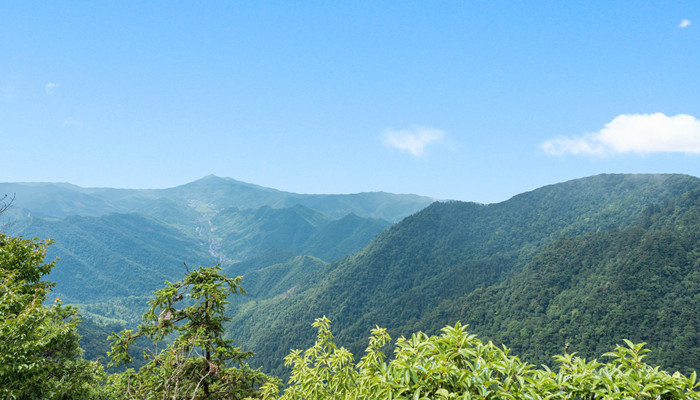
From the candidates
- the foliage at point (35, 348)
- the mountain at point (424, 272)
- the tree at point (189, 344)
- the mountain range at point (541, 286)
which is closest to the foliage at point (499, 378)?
the tree at point (189, 344)

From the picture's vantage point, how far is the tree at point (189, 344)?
378 inches

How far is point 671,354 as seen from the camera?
66.4 m

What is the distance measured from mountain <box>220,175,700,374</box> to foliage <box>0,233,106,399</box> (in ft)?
359

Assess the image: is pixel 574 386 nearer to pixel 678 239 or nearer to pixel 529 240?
pixel 678 239

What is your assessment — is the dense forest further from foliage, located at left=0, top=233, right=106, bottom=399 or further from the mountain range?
the mountain range

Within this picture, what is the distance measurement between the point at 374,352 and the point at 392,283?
170 m

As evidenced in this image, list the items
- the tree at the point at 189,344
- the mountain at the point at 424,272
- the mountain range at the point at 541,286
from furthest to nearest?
the mountain at the point at 424,272
the mountain range at the point at 541,286
the tree at the point at 189,344

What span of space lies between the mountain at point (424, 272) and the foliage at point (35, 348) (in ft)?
359

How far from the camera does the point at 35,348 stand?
8125 millimetres

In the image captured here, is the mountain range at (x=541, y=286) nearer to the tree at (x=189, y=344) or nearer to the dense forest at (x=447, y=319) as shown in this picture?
the dense forest at (x=447, y=319)

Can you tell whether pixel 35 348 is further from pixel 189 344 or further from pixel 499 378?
pixel 499 378

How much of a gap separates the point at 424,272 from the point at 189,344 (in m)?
175

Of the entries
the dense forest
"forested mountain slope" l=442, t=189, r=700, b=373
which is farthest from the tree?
"forested mountain slope" l=442, t=189, r=700, b=373

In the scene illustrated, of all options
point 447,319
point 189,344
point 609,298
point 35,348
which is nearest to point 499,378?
point 189,344
